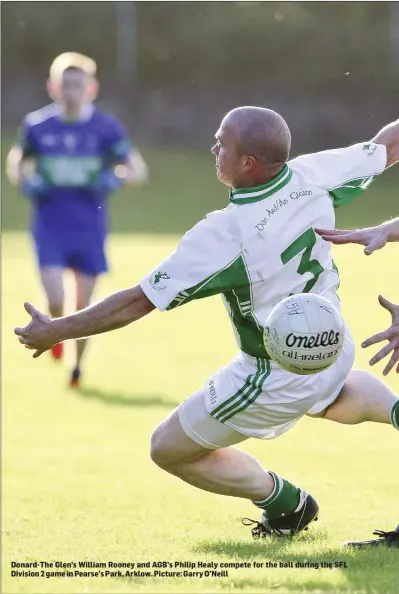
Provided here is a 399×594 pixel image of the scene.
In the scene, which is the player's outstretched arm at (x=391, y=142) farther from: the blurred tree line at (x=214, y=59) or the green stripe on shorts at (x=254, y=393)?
the blurred tree line at (x=214, y=59)

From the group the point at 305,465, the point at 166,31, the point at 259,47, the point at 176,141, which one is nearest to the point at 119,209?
the point at 176,141

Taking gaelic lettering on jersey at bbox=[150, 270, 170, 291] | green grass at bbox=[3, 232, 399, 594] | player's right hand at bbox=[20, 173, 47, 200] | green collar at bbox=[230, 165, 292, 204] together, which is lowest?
green grass at bbox=[3, 232, 399, 594]

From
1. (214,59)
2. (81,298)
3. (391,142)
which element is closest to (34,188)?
(81,298)

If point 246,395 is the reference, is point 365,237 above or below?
above

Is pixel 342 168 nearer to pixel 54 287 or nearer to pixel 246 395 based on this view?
pixel 246 395

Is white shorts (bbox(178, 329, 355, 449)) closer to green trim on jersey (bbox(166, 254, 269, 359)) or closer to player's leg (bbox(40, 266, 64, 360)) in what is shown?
green trim on jersey (bbox(166, 254, 269, 359))

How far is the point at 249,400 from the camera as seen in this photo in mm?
4594

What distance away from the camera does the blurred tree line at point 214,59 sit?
25734 millimetres

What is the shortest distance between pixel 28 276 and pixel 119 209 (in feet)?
29.6

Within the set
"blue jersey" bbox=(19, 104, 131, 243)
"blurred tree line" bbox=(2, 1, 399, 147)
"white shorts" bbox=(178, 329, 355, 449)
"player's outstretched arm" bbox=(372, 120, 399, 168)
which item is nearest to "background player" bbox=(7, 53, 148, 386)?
"blue jersey" bbox=(19, 104, 131, 243)

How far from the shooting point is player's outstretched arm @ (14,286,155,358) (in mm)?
4355

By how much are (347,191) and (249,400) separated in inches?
37.5

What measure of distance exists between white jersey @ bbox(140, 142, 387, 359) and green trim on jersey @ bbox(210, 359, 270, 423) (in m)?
0.06

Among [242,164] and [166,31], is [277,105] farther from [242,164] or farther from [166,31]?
[242,164]
